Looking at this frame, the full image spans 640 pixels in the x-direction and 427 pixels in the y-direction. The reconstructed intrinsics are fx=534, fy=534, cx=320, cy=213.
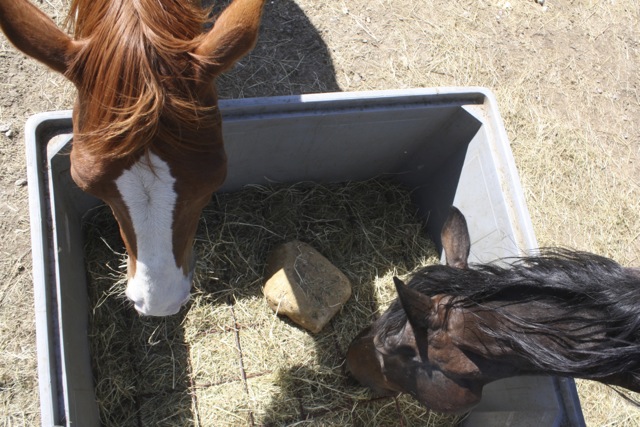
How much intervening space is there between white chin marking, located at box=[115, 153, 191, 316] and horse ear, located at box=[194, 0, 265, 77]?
29 cm

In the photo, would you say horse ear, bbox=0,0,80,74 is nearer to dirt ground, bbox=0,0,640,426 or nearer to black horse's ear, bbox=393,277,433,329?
black horse's ear, bbox=393,277,433,329

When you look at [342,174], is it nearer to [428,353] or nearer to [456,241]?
[456,241]

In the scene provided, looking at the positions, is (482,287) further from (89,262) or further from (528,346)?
(89,262)

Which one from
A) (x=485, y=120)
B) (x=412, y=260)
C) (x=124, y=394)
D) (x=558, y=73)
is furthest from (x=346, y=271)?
(x=558, y=73)

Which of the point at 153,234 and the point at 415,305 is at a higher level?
the point at 153,234

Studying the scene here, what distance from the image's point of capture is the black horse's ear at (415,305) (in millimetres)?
1445

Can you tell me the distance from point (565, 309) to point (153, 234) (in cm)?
113

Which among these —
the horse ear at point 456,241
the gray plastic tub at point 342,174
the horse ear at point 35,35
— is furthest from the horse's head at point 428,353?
the horse ear at point 35,35

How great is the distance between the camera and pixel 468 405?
1583 millimetres

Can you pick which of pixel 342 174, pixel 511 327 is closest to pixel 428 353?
pixel 511 327

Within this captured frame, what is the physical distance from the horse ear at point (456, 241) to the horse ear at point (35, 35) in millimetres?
1302

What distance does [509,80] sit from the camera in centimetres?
320

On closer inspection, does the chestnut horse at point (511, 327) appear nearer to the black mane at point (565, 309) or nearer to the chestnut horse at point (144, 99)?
the black mane at point (565, 309)

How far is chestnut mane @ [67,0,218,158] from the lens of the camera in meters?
1.24
